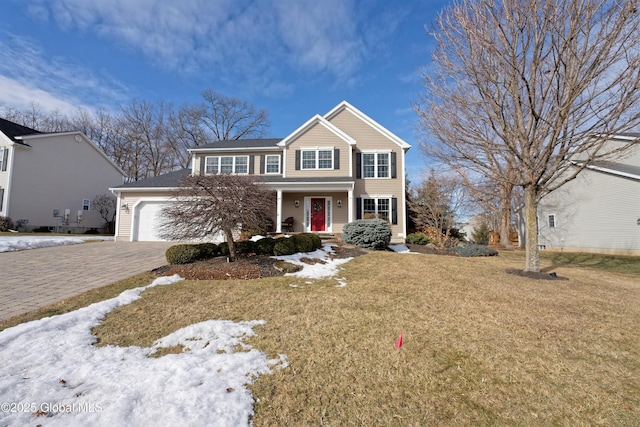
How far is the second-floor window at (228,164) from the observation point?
16.6m

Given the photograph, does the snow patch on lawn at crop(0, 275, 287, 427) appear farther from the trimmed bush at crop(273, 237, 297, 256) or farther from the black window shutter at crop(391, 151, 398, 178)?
the black window shutter at crop(391, 151, 398, 178)

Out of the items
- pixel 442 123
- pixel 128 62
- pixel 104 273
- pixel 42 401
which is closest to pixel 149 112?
pixel 128 62

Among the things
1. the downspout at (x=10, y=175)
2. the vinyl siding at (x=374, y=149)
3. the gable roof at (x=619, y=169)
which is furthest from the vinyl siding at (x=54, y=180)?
the gable roof at (x=619, y=169)

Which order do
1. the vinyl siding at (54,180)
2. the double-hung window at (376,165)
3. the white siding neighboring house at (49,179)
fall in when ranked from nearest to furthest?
the double-hung window at (376,165)
the white siding neighboring house at (49,179)
the vinyl siding at (54,180)

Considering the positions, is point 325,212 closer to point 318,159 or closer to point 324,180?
point 324,180

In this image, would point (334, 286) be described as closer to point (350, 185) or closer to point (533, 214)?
point (533, 214)

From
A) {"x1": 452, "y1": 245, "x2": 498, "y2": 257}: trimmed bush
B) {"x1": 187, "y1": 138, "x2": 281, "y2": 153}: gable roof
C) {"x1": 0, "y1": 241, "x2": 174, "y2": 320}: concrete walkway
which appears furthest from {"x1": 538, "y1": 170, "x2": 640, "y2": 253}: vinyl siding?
{"x1": 0, "y1": 241, "x2": 174, "y2": 320}: concrete walkway

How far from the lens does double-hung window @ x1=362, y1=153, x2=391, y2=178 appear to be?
51.6 feet

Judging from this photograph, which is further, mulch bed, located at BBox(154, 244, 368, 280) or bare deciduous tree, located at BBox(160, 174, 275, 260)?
bare deciduous tree, located at BBox(160, 174, 275, 260)

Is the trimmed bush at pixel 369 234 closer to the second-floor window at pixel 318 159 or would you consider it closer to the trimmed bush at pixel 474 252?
the trimmed bush at pixel 474 252

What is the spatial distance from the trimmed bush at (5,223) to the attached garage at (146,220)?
8.62 metres

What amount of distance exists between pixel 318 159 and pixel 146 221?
10090 mm

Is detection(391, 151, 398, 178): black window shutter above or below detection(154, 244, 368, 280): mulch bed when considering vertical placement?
above

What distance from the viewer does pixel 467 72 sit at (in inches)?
288
